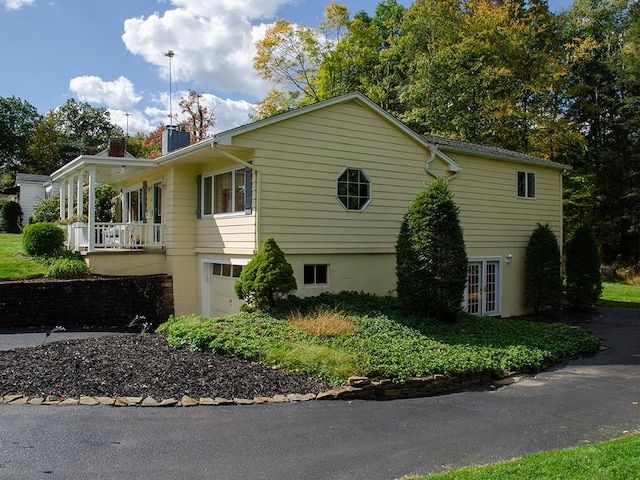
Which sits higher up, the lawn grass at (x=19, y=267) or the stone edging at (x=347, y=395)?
the lawn grass at (x=19, y=267)

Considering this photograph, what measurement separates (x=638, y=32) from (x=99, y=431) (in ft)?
108

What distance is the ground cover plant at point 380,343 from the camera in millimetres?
7941

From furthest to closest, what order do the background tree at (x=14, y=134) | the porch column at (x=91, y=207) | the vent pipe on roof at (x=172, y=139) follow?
the background tree at (x=14, y=134) < the vent pipe on roof at (x=172, y=139) < the porch column at (x=91, y=207)

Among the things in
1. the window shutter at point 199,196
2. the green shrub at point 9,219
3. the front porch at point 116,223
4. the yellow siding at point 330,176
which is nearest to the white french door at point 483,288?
the yellow siding at point 330,176

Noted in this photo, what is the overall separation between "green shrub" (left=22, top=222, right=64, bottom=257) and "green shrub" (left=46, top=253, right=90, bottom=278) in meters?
0.85

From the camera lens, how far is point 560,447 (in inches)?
218

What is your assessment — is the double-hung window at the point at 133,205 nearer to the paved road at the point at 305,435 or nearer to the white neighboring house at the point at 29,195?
the paved road at the point at 305,435

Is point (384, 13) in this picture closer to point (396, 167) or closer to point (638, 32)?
point (638, 32)

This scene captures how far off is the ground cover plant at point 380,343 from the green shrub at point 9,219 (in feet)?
82.3

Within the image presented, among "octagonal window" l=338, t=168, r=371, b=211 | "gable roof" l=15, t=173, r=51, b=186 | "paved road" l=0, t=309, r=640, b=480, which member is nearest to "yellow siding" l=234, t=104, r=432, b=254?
"octagonal window" l=338, t=168, r=371, b=211

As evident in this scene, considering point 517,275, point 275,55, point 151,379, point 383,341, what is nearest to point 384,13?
point 275,55

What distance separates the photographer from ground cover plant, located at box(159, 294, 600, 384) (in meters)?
7.94

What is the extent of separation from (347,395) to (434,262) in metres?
4.64

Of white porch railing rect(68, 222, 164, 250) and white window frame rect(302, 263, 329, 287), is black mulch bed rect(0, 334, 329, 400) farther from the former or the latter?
white porch railing rect(68, 222, 164, 250)
